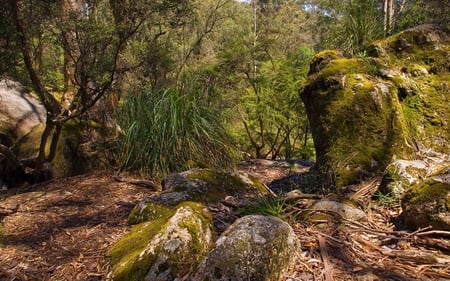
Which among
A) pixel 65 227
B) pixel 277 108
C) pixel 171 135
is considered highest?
pixel 171 135

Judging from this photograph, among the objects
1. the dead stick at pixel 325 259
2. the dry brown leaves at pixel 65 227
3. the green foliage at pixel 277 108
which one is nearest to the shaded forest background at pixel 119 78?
the dry brown leaves at pixel 65 227

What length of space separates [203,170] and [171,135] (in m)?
1.10

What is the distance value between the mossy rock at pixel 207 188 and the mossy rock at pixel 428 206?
1227 mm

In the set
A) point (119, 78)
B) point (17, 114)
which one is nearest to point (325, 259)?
point (119, 78)

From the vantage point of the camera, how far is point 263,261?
192 cm

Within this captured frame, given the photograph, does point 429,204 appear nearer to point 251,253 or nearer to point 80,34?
point 251,253

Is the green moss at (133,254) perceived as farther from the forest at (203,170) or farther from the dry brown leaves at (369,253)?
the dry brown leaves at (369,253)

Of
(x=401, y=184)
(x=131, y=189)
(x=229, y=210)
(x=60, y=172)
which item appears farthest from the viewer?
(x=60, y=172)

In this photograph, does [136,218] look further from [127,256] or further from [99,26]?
[99,26]

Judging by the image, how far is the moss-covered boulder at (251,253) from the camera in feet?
6.12

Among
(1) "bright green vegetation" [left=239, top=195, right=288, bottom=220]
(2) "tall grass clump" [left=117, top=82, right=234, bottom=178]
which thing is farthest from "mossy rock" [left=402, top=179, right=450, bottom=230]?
(2) "tall grass clump" [left=117, top=82, right=234, bottom=178]

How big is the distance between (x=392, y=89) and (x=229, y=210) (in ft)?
6.50

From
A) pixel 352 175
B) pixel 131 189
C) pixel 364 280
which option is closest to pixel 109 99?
pixel 131 189

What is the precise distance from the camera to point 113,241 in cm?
283
